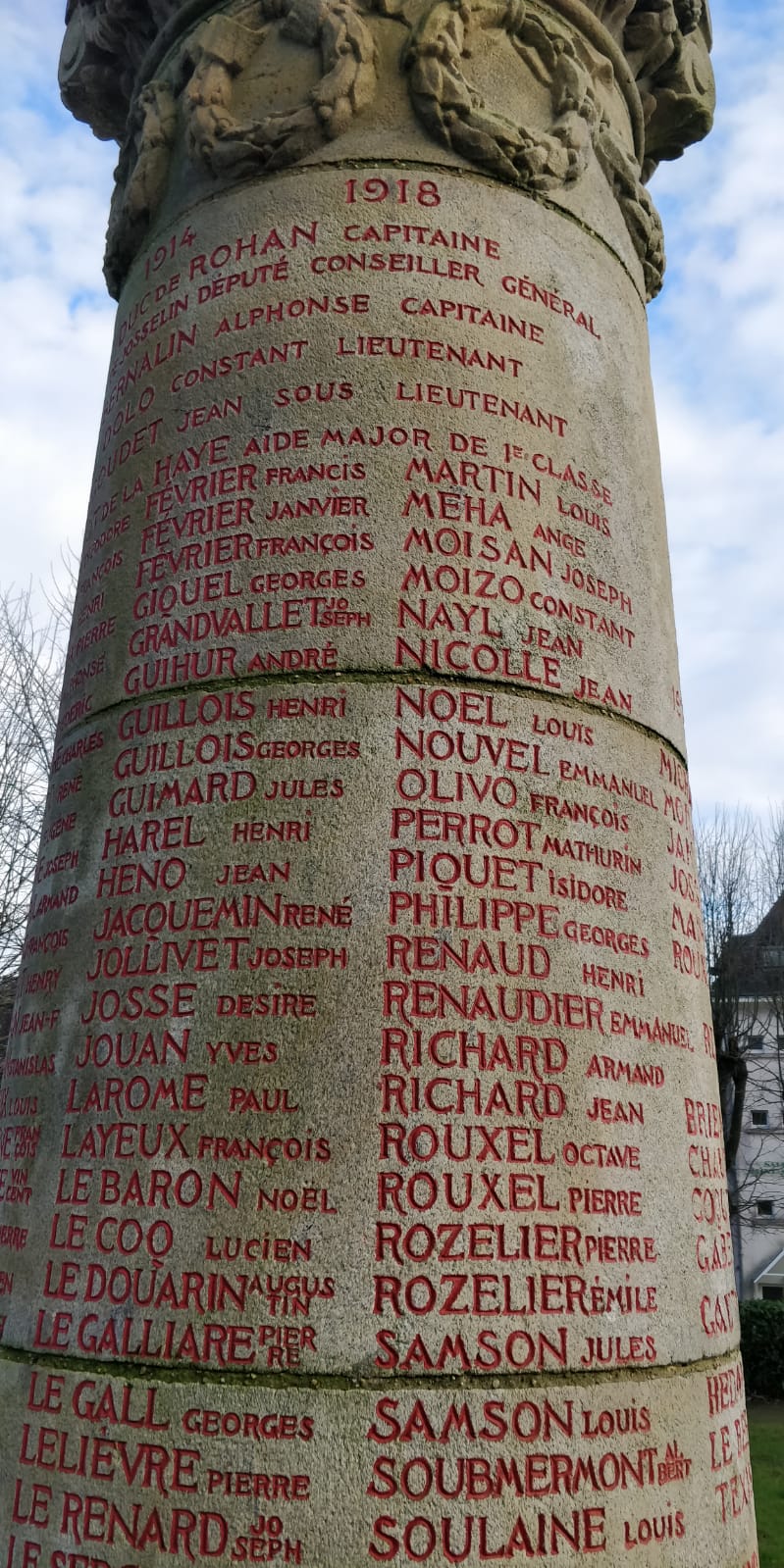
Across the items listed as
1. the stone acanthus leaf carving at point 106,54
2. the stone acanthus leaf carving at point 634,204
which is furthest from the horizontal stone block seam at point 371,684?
the stone acanthus leaf carving at point 106,54

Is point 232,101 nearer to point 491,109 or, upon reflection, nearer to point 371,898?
point 491,109

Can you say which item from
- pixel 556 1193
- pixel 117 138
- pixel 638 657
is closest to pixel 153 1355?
pixel 556 1193

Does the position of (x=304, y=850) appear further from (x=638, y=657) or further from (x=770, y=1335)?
(x=770, y=1335)

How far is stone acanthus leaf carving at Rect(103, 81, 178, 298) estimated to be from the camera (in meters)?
4.75

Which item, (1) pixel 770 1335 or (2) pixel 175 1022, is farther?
(1) pixel 770 1335

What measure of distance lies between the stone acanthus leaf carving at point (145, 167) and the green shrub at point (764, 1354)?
60.9 ft

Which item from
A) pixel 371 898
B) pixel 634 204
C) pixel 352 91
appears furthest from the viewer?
pixel 634 204

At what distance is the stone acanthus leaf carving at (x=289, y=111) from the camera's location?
4250mm

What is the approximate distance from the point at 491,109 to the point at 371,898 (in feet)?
10.1

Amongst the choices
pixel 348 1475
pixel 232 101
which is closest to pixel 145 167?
pixel 232 101

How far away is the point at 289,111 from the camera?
432 cm

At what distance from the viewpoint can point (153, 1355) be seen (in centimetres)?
294

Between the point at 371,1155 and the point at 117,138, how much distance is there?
5.43 m

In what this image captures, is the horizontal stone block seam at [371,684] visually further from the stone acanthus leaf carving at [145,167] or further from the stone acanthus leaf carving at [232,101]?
the stone acanthus leaf carving at [145,167]
